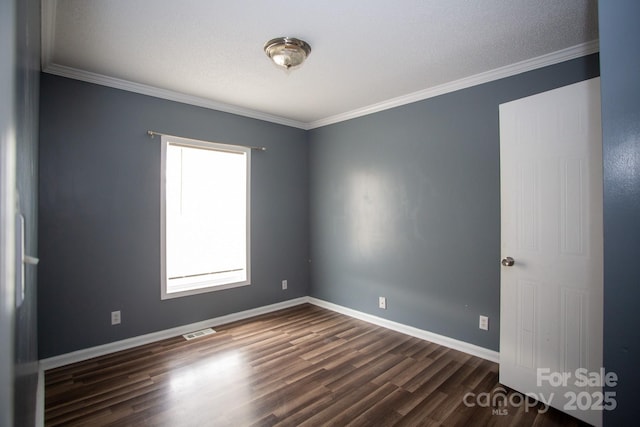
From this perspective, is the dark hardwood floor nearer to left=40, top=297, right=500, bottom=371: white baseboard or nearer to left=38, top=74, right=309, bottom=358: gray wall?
left=40, top=297, right=500, bottom=371: white baseboard

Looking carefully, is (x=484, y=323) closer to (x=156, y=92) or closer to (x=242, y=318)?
(x=242, y=318)

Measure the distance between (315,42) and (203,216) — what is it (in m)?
2.25

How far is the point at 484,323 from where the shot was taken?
2.78 metres

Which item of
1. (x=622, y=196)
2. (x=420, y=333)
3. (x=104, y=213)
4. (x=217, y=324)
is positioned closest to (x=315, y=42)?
(x=622, y=196)

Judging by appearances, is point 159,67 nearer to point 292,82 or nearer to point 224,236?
point 292,82

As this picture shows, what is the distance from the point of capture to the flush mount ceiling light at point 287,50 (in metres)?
2.21

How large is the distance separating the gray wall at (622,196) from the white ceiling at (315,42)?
970 mm

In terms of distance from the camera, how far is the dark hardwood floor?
197 centimetres

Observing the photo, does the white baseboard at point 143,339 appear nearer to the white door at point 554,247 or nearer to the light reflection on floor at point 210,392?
the light reflection on floor at point 210,392

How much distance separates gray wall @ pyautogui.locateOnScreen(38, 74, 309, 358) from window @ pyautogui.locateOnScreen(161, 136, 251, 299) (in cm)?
11

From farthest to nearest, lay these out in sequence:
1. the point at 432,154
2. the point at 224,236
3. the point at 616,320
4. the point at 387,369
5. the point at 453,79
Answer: the point at 224,236 → the point at 432,154 → the point at 453,79 → the point at 387,369 → the point at 616,320

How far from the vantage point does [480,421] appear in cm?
195

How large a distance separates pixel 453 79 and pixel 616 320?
2.44 metres

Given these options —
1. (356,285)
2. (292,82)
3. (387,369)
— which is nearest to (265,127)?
(292,82)
